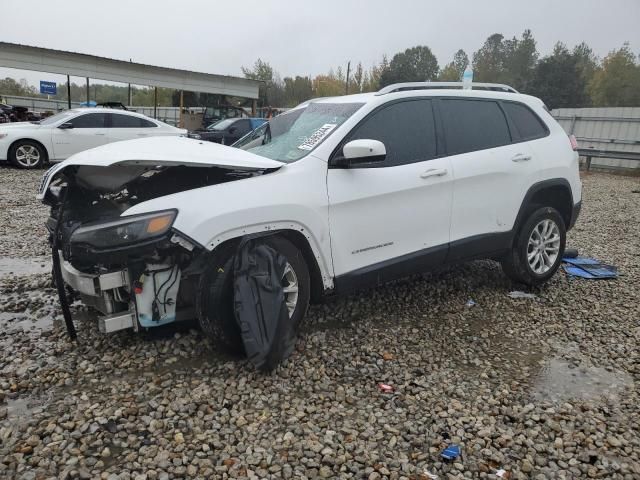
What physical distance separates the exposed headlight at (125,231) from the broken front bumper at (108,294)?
0.22m

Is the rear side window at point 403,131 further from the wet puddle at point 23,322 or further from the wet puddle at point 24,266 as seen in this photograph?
the wet puddle at point 24,266

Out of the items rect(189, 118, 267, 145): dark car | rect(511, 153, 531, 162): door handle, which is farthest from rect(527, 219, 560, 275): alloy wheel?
rect(189, 118, 267, 145): dark car

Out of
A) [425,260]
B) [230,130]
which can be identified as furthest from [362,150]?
[230,130]

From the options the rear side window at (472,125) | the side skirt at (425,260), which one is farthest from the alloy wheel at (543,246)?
the rear side window at (472,125)

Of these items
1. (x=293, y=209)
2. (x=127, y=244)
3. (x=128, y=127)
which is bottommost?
(x=127, y=244)

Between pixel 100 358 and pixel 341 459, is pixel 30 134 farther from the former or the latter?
pixel 341 459

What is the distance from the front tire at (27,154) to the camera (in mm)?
11523

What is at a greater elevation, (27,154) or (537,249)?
(27,154)

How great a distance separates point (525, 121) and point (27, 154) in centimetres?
1120

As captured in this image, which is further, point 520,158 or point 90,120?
point 90,120

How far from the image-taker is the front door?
3584mm

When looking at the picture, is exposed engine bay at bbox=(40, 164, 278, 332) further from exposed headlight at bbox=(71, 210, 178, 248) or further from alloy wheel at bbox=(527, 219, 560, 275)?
alloy wheel at bbox=(527, 219, 560, 275)

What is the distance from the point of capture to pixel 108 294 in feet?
10.1

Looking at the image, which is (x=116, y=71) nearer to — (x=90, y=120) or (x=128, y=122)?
(x=128, y=122)
